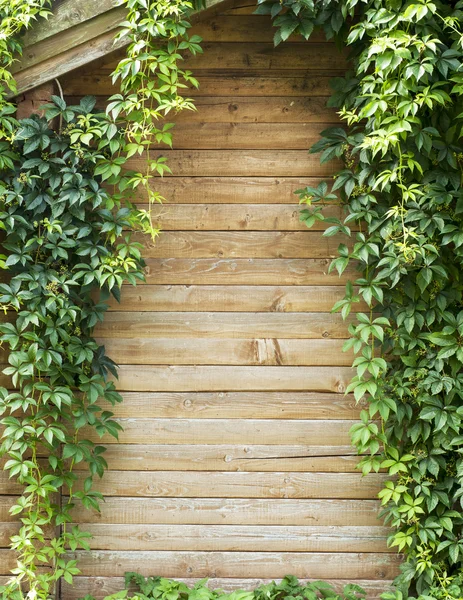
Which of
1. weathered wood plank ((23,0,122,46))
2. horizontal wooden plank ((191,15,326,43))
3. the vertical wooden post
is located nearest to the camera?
weathered wood plank ((23,0,122,46))

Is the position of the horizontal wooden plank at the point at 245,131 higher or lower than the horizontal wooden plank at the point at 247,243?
higher

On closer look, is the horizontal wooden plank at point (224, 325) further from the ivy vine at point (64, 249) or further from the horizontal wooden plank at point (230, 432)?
the horizontal wooden plank at point (230, 432)

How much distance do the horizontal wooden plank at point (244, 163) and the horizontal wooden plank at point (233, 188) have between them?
0.09 ft

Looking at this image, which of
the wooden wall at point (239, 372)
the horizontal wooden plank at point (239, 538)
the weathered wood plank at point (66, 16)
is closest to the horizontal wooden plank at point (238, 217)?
the wooden wall at point (239, 372)

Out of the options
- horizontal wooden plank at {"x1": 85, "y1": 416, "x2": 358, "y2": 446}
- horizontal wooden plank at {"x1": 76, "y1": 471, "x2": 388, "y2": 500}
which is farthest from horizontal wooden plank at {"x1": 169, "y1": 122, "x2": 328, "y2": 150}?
horizontal wooden plank at {"x1": 76, "y1": 471, "x2": 388, "y2": 500}

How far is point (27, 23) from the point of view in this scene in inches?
105

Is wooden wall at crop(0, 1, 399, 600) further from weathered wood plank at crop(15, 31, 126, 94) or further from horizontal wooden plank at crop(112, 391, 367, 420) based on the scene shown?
weathered wood plank at crop(15, 31, 126, 94)

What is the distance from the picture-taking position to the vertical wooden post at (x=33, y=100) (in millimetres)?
2934

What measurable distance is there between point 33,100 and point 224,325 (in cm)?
133

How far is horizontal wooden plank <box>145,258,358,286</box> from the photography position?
10.5 ft

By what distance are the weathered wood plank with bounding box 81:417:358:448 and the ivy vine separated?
0.15 metres

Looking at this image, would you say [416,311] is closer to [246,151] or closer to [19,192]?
[246,151]

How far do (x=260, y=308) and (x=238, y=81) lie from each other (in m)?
1.09

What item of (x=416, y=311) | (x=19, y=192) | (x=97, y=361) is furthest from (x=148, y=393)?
(x=416, y=311)
